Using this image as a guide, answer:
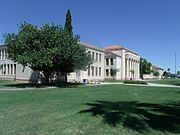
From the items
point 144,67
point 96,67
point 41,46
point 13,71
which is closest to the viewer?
point 41,46

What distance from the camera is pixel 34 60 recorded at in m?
25.0

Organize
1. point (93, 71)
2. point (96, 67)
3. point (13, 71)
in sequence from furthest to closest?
point (96, 67) → point (93, 71) → point (13, 71)

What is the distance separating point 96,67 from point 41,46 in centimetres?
2974

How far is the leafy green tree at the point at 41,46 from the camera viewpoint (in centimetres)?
2497

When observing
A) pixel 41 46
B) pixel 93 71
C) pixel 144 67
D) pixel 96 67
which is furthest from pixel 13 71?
pixel 144 67

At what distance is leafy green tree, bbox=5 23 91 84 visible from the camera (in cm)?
2497

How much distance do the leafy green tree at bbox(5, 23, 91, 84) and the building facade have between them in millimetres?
8384

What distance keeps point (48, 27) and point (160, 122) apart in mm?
22044

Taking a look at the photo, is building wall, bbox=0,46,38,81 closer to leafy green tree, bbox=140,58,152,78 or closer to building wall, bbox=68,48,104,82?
building wall, bbox=68,48,104,82

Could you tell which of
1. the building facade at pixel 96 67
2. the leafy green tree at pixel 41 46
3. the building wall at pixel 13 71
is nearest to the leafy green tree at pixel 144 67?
the building facade at pixel 96 67

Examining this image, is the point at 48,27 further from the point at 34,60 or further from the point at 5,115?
the point at 5,115

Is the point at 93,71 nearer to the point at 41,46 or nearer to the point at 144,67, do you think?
the point at 41,46

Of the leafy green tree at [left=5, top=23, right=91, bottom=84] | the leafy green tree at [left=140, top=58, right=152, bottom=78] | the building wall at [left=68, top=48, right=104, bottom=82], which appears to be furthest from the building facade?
the leafy green tree at [left=5, top=23, right=91, bottom=84]

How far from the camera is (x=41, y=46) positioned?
25766 mm
